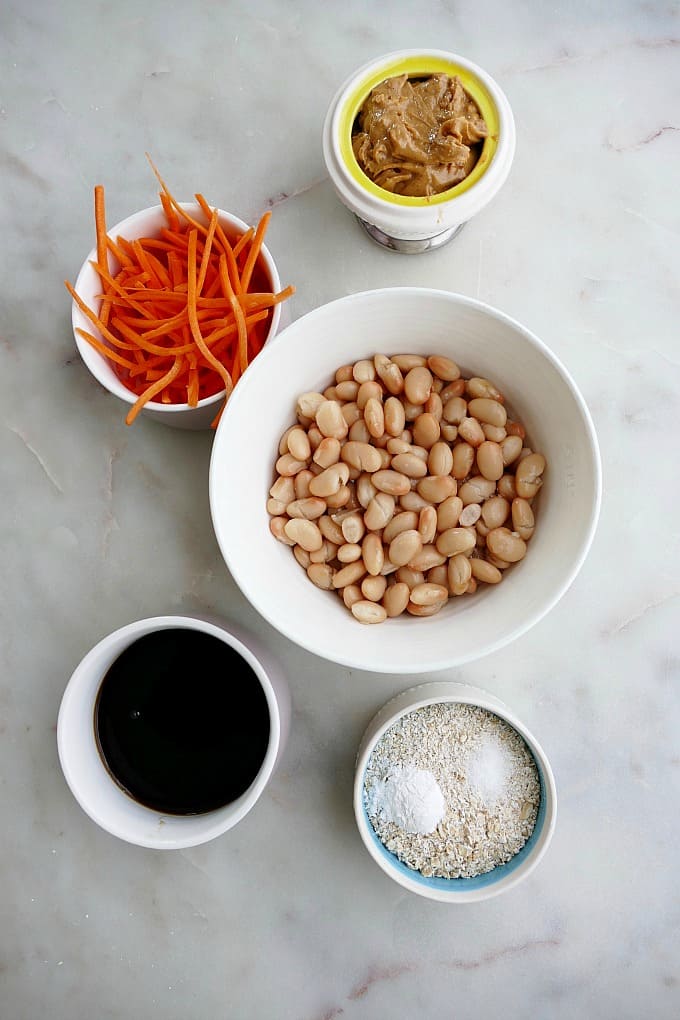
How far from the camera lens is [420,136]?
0.95 m

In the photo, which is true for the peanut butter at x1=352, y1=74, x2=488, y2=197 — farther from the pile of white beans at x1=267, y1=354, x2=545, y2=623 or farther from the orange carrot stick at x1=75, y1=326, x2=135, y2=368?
the orange carrot stick at x1=75, y1=326, x2=135, y2=368

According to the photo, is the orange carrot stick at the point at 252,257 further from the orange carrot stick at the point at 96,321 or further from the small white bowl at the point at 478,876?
the small white bowl at the point at 478,876

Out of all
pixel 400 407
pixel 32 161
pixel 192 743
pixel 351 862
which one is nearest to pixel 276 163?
pixel 32 161

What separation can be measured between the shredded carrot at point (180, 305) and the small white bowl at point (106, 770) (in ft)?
0.96

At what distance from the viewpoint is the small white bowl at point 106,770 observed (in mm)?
961

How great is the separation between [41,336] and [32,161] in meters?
0.28

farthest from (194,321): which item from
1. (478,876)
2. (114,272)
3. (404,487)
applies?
(478,876)

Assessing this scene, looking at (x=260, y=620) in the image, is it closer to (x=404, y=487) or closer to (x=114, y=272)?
(x=404, y=487)

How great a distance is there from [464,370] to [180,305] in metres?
0.37

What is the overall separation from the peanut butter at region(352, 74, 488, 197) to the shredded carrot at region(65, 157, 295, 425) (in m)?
0.16

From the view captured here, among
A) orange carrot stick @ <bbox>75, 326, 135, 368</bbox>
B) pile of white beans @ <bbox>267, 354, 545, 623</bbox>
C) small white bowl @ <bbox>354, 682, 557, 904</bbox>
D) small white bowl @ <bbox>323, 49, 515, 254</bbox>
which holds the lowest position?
small white bowl @ <bbox>354, 682, 557, 904</bbox>

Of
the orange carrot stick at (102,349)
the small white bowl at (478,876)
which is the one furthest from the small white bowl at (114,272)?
the small white bowl at (478,876)

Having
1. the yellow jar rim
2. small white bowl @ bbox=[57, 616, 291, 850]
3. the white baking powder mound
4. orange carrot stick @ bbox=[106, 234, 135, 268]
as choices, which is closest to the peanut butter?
the yellow jar rim

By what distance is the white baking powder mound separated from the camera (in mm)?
995
